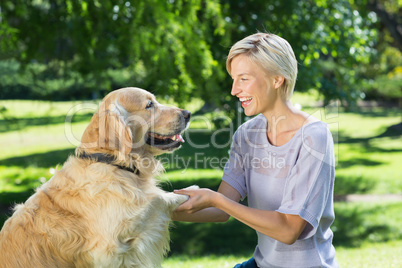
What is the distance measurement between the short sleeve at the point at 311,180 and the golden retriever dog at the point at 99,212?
0.74 meters

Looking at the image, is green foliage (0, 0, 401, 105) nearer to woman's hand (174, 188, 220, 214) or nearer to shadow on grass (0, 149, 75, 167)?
woman's hand (174, 188, 220, 214)

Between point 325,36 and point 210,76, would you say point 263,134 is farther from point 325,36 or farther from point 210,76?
point 325,36

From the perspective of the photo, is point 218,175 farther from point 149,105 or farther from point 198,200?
point 198,200

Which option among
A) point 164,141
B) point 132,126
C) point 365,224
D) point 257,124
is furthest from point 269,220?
point 365,224

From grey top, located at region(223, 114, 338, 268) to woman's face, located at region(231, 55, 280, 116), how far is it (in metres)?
0.21

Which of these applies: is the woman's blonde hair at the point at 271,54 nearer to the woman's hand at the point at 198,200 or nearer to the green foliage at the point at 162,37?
the woman's hand at the point at 198,200

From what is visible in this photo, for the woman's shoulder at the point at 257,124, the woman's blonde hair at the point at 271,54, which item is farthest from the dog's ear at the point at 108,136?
the woman's blonde hair at the point at 271,54

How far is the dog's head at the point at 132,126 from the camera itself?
112 inches

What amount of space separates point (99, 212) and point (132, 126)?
2.45ft

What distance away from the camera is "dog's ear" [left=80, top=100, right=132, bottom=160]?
283 cm

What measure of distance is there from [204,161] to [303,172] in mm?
9853

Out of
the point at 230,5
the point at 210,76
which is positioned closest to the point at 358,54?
the point at 230,5

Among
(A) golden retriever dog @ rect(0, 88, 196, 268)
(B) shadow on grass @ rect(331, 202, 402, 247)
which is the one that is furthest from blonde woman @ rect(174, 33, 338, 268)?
(B) shadow on grass @ rect(331, 202, 402, 247)

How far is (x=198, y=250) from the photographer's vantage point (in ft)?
20.2
